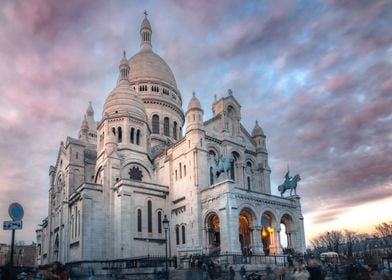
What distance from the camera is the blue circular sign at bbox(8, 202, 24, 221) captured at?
14.4 meters

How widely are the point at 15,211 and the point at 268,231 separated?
112 feet

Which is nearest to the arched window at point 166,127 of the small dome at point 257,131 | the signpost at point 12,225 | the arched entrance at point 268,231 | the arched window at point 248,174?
the small dome at point 257,131

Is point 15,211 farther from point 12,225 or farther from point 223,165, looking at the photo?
point 223,165

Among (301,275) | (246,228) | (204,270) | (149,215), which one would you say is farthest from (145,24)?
(301,275)

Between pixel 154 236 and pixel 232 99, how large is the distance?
20762 millimetres

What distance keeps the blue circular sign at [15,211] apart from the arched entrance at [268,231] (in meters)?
32.1

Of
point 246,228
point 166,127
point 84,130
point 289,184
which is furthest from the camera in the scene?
point 84,130

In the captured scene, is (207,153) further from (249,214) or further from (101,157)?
(101,157)

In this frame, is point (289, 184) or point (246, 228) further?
point (289, 184)

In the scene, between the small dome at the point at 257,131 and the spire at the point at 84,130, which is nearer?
the small dome at the point at 257,131

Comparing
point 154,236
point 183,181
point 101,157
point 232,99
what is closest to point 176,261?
point 154,236

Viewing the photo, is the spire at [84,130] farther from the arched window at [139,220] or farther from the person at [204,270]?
the person at [204,270]

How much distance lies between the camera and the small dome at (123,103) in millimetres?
51906

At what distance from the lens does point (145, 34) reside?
78.1 meters
